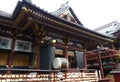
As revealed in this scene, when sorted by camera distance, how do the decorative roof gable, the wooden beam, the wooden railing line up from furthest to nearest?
the decorative roof gable < the wooden beam < the wooden railing

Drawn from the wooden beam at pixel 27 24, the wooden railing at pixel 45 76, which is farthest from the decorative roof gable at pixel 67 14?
the wooden railing at pixel 45 76

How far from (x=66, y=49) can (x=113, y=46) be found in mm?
13330

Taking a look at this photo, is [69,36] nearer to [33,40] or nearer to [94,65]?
[33,40]

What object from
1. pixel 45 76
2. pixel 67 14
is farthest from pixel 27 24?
pixel 67 14

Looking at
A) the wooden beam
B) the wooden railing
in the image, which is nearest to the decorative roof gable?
the wooden beam

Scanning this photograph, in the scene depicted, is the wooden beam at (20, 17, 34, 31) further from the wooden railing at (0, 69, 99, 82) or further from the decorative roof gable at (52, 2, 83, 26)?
the decorative roof gable at (52, 2, 83, 26)

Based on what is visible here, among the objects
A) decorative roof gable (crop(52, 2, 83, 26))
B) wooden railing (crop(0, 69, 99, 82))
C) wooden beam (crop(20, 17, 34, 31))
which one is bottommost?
wooden railing (crop(0, 69, 99, 82))

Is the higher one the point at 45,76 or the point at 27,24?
the point at 27,24

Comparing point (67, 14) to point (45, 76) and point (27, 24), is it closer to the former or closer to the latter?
point (27, 24)

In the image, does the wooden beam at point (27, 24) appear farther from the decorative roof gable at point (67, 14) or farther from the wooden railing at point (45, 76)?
the decorative roof gable at point (67, 14)

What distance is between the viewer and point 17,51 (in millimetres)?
8547

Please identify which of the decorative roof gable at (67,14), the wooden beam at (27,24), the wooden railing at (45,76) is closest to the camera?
the wooden railing at (45,76)

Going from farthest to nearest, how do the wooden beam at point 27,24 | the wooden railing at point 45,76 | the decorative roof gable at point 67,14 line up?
the decorative roof gable at point 67,14 < the wooden beam at point 27,24 < the wooden railing at point 45,76

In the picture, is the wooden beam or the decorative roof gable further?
the decorative roof gable
